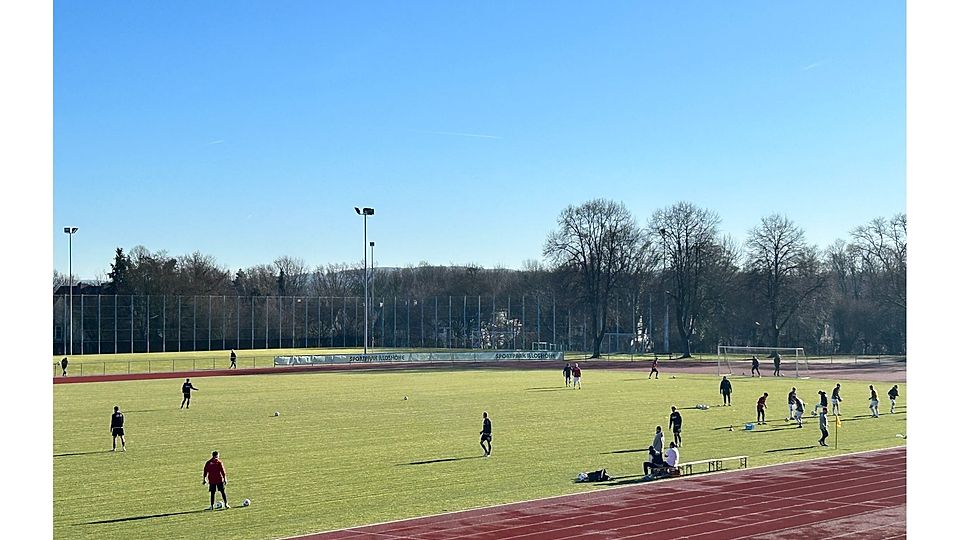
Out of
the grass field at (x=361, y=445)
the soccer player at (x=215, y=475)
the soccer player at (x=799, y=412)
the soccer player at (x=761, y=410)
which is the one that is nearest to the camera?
the soccer player at (x=215, y=475)

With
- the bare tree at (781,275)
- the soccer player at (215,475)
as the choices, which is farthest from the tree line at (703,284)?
the soccer player at (215,475)

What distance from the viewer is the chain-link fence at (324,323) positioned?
8788cm

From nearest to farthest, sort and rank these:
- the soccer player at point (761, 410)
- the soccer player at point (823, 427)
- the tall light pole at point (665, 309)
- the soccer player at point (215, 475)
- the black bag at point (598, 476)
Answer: the soccer player at point (215, 475) → the black bag at point (598, 476) → the soccer player at point (823, 427) → the soccer player at point (761, 410) → the tall light pole at point (665, 309)

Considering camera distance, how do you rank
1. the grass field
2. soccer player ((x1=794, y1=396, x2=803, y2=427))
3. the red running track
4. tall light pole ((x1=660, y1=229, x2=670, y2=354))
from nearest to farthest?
the red running track
the grass field
soccer player ((x1=794, y1=396, x2=803, y2=427))
tall light pole ((x1=660, y1=229, x2=670, y2=354))

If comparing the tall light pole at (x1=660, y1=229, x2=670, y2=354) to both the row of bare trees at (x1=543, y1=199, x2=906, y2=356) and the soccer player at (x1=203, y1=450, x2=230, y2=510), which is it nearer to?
the row of bare trees at (x1=543, y1=199, x2=906, y2=356)

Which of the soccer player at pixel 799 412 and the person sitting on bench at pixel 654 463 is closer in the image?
the person sitting on bench at pixel 654 463

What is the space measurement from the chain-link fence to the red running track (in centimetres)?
6645

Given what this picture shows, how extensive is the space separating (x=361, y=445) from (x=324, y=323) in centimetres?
7667

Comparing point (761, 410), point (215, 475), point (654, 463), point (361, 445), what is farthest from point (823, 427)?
point (215, 475)

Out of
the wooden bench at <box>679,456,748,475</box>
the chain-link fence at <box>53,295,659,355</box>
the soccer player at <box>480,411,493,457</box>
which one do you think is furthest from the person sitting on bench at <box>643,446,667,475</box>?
the chain-link fence at <box>53,295,659,355</box>

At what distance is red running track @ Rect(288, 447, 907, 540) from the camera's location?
656 inches

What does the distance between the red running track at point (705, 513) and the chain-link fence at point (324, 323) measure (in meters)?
66.4

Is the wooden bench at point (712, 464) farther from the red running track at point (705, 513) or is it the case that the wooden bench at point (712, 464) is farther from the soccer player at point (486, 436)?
the soccer player at point (486, 436)
